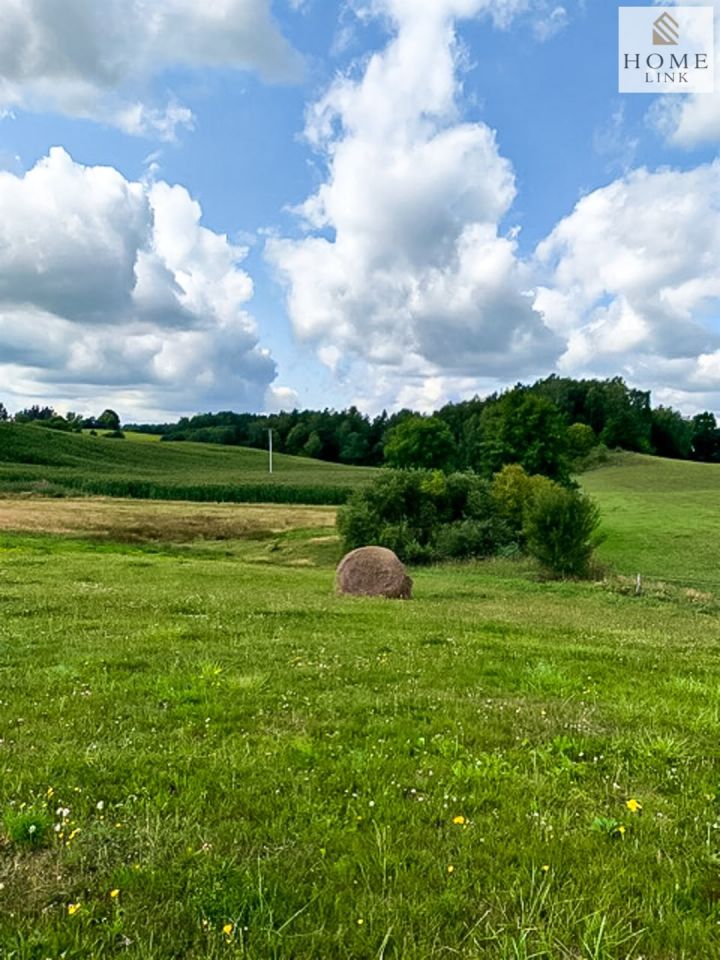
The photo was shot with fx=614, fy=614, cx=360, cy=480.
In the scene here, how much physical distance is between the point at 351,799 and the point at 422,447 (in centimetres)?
8500

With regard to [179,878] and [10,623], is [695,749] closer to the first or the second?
[179,878]

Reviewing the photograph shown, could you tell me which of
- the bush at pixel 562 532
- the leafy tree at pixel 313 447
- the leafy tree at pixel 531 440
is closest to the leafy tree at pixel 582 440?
the leafy tree at pixel 531 440

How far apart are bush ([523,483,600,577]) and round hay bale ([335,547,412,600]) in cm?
1767

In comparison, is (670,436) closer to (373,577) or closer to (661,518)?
(661,518)

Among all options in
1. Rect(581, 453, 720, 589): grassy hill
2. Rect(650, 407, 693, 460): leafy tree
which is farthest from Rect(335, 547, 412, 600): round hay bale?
Rect(650, 407, 693, 460): leafy tree

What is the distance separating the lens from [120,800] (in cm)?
498

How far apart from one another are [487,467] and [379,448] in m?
89.7

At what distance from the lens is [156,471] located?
109 meters

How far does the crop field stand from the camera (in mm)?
3564

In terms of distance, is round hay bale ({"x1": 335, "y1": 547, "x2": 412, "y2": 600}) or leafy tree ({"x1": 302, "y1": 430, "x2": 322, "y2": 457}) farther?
leafy tree ({"x1": 302, "y1": 430, "x2": 322, "y2": 457})

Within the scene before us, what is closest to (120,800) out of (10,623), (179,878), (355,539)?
(179,878)


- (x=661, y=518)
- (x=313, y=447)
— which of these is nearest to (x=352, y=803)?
(x=661, y=518)

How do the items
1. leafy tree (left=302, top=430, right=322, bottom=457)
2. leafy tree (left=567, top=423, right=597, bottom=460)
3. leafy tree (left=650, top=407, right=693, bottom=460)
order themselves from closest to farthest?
leafy tree (left=567, top=423, right=597, bottom=460) < leafy tree (left=650, top=407, right=693, bottom=460) < leafy tree (left=302, top=430, right=322, bottom=457)

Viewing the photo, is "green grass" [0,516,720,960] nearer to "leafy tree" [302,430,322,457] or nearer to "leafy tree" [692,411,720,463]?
"leafy tree" [302,430,322,457]
